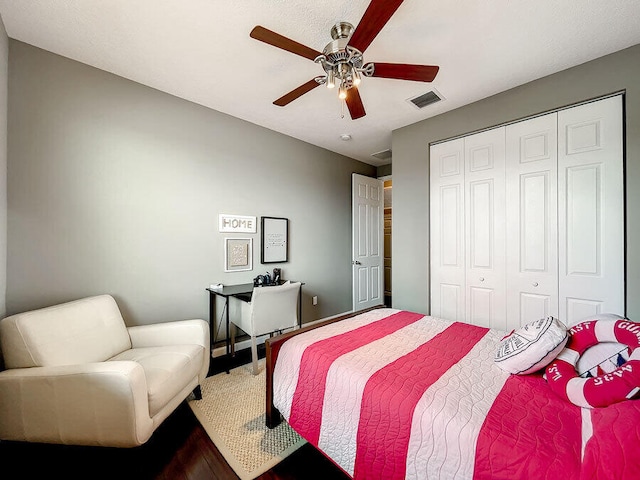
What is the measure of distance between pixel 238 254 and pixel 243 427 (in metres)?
1.68

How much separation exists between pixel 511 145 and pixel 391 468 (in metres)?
2.69

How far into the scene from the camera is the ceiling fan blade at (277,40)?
1337mm

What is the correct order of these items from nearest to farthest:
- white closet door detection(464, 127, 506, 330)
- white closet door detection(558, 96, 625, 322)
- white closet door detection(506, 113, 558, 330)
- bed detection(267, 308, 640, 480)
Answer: bed detection(267, 308, 640, 480) < white closet door detection(558, 96, 625, 322) < white closet door detection(506, 113, 558, 330) < white closet door detection(464, 127, 506, 330)

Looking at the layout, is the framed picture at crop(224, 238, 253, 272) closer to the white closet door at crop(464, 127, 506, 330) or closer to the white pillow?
the white closet door at crop(464, 127, 506, 330)

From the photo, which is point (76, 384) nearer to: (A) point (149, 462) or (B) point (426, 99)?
(A) point (149, 462)

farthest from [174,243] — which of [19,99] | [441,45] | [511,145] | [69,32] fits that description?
[511,145]

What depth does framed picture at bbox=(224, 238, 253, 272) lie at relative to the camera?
2883 mm

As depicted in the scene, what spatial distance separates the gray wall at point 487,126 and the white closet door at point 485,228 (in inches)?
9.3

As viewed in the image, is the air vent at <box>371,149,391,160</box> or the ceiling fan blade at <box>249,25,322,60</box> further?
the air vent at <box>371,149,391,160</box>

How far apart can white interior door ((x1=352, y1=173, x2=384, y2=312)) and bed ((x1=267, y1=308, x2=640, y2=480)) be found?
233 cm

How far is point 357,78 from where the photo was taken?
1.61 m

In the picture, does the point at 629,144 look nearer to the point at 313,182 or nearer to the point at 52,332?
the point at 313,182

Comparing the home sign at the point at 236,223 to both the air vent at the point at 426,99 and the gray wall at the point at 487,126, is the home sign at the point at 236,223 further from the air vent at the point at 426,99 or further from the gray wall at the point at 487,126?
the air vent at the point at 426,99

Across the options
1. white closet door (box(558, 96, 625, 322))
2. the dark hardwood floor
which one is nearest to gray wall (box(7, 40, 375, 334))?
the dark hardwood floor
